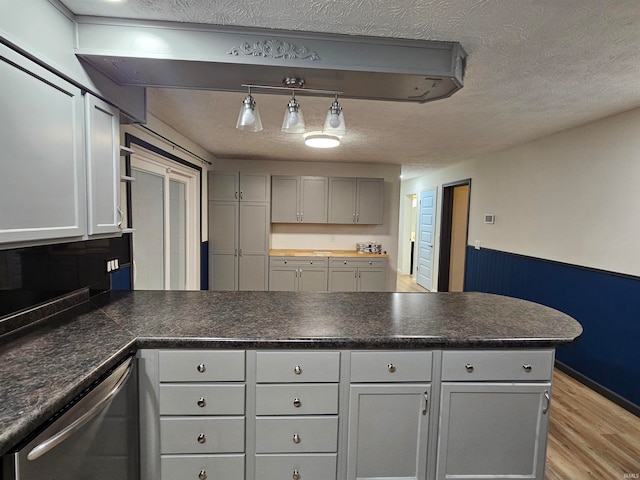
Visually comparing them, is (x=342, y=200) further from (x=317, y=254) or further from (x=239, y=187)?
(x=239, y=187)

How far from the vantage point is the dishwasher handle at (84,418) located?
89 centimetres

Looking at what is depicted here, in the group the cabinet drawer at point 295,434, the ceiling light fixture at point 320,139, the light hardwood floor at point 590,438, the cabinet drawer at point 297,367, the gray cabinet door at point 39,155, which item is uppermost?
the ceiling light fixture at point 320,139

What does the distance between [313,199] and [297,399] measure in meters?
3.72

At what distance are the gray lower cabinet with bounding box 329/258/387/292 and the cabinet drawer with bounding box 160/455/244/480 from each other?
3.38 metres

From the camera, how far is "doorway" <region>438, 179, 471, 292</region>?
5.67 m

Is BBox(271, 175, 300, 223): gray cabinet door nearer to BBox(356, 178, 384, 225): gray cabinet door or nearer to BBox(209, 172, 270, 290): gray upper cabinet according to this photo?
BBox(209, 172, 270, 290): gray upper cabinet

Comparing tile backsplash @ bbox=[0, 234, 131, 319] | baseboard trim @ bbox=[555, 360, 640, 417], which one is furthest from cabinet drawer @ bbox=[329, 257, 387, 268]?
tile backsplash @ bbox=[0, 234, 131, 319]

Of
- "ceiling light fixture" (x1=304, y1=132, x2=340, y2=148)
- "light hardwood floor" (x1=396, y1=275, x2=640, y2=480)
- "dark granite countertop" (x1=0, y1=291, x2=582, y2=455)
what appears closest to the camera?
"dark granite countertop" (x1=0, y1=291, x2=582, y2=455)

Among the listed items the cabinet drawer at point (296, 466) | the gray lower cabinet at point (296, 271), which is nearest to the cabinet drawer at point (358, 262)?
the gray lower cabinet at point (296, 271)

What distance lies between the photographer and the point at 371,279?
4.88 m

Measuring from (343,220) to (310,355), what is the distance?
3.67 metres

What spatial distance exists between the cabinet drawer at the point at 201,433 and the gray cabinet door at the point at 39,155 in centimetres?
98

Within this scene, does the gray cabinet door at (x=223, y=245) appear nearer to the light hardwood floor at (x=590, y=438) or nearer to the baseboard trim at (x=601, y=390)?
the light hardwood floor at (x=590, y=438)

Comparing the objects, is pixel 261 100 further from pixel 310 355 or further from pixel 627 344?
pixel 627 344
